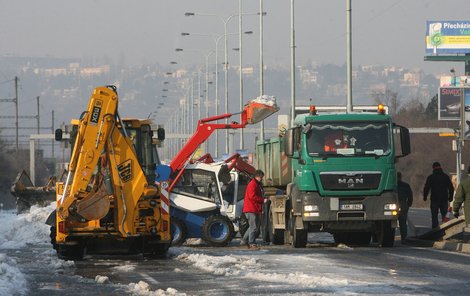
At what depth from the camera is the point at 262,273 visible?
18297 mm

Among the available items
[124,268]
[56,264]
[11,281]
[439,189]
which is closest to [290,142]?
[439,189]

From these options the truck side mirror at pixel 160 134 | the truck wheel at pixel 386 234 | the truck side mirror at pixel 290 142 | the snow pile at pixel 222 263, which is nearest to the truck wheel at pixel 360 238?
the truck wheel at pixel 386 234

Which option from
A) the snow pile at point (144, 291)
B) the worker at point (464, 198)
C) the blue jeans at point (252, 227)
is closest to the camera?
the snow pile at point (144, 291)

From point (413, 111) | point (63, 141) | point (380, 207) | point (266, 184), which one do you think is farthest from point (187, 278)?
point (413, 111)

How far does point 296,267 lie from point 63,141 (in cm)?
604

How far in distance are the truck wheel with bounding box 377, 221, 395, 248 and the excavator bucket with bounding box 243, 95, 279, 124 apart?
5717 millimetres

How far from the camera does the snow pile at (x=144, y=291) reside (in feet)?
50.2

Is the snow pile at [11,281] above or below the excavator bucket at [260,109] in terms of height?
below

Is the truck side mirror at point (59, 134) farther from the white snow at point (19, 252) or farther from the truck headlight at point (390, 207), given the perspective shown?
the truck headlight at point (390, 207)

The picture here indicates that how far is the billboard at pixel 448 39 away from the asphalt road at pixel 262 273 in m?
94.1

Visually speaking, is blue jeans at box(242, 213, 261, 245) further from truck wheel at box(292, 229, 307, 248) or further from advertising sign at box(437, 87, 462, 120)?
advertising sign at box(437, 87, 462, 120)

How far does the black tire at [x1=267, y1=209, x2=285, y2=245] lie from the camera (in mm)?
28792

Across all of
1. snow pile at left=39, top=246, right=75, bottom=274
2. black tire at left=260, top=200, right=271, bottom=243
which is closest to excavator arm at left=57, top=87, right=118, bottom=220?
snow pile at left=39, top=246, right=75, bottom=274

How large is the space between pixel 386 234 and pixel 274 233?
3328mm
